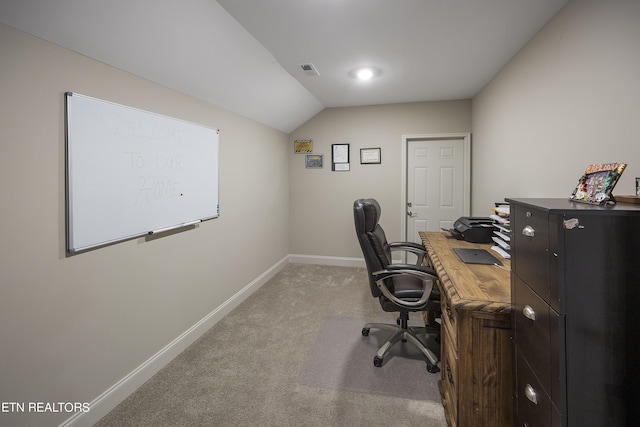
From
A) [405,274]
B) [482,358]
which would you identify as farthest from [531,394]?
[405,274]

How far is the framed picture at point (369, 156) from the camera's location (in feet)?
14.2

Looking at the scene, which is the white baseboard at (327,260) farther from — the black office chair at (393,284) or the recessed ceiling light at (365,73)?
the recessed ceiling light at (365,73)

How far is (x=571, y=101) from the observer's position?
177 centimetres

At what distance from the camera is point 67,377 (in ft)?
5.07

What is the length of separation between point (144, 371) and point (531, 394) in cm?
224

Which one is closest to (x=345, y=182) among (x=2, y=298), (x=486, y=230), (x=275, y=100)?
(x=275, y=100)

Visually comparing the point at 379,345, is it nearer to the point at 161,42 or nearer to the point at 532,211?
the point at 532,211

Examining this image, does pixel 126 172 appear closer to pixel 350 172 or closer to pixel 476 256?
pixel 476 256

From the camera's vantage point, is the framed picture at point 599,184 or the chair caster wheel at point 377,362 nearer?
the framed picture at point 599,184

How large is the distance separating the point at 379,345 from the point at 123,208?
217 centimetres

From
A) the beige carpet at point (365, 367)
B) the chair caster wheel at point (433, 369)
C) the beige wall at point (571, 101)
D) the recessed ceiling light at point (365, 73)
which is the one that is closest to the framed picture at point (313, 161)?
the recessed ceiling light at point (365, 73)

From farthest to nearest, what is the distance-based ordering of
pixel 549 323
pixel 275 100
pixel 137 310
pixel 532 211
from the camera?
pixel 275 100
pixel 137 310
pixel 532 211
pixel 549 323

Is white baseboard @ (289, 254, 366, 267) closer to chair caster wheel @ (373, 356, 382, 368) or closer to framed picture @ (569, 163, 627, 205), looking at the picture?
chair caster wheel @ (373, 356, 382, 368)

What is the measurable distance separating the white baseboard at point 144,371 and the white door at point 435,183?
109 inches
